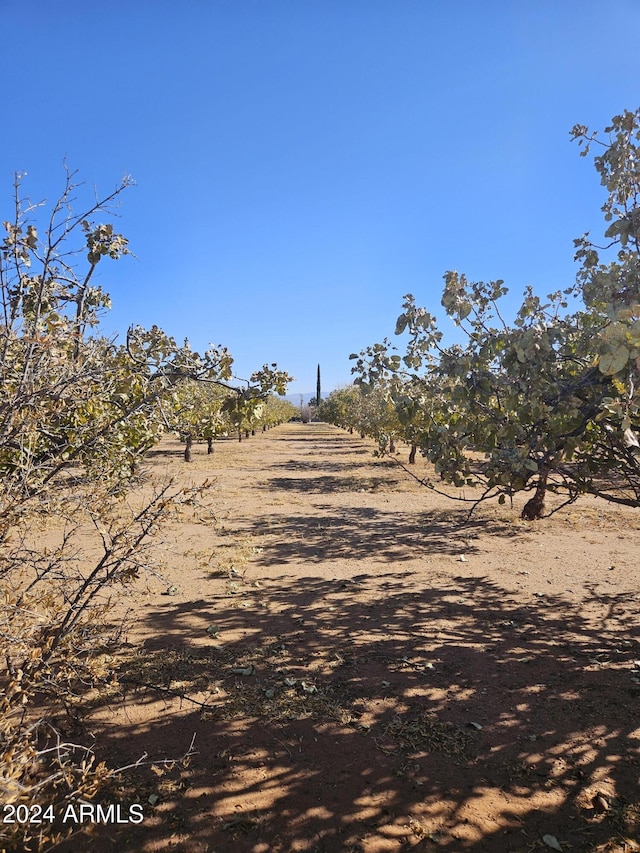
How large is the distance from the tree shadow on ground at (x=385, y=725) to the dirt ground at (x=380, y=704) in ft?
0.06

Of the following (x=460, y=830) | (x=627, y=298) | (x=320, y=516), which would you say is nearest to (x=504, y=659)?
(x=460, y=830)

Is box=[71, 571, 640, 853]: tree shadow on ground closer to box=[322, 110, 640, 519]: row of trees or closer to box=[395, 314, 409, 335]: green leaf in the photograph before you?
box=[322, 110, 640, 519]: row of trees

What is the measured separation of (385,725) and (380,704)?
1.03 ft

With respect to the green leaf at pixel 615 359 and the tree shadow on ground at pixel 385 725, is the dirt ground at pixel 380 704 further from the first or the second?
the green leaf at pixel 615 359

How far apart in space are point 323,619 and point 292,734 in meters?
2.34

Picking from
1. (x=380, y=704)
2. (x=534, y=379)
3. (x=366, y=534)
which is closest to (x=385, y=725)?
(x=380, y=704)

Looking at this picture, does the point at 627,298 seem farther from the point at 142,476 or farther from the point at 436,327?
the point at 142,476

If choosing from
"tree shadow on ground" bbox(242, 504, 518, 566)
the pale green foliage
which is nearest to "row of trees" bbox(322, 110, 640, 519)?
the pale green foliage

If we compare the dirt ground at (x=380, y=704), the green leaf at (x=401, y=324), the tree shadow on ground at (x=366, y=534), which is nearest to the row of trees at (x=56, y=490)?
the dirt ground at (x=380, y=704)

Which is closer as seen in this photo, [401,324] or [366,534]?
[401,324]

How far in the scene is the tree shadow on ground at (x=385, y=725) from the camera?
3.18 m

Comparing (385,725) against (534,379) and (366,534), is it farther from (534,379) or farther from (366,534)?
(366,534)

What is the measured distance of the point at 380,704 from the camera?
4.53 meters

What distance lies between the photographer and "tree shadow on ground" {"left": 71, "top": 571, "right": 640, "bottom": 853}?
10.4ft
